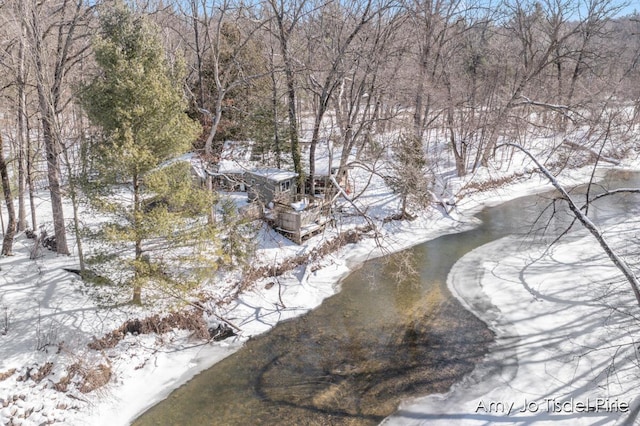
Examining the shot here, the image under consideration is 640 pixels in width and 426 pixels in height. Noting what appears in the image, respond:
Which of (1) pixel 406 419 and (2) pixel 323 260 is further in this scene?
(2) pixel 323 260

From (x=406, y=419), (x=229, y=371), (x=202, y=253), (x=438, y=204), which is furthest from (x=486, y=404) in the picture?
(x=438, y=204)

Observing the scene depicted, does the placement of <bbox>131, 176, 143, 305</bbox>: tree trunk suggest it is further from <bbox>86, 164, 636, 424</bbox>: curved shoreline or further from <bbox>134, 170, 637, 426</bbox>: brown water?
<bbox>134, 170, 637, 426</bbox>: brown water

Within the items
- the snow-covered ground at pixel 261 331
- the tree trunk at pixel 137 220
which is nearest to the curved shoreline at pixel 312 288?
the snow-covered ground at pixel 261 331

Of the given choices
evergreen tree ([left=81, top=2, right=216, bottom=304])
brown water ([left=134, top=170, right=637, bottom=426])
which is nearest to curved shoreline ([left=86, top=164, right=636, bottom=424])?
brown water ([left=134, top=170, right=637, bottom=426])

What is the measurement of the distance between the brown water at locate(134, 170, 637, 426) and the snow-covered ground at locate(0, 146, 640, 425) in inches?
17.3

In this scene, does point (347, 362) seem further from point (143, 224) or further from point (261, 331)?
point (143, 224)

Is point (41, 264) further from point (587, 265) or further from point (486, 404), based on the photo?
point (587, 265)

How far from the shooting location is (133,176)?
9766 mm

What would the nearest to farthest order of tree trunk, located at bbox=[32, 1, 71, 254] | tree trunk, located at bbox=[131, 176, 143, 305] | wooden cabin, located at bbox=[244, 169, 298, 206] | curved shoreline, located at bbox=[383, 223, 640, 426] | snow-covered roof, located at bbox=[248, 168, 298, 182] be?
curved shoreline, located at bbox=[383, 223, 640, 426] → tree trunk, located at bbox=[131, 176, 143, 305] → tree trunk, located at bbox=[32, 1, 71, 254] → wooden cabin, located at bbox=[244, 169, 298, 206] → snow-covered roof, located at bbox=[248, 168, 298, 182]

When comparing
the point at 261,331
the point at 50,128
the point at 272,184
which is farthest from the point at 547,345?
the point at 50,128

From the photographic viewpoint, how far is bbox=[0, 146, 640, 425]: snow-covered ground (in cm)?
848

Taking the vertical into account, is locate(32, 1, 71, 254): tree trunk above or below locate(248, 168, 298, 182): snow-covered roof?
above

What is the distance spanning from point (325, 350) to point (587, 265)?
33.6 feet

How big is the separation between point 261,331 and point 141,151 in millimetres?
5853
